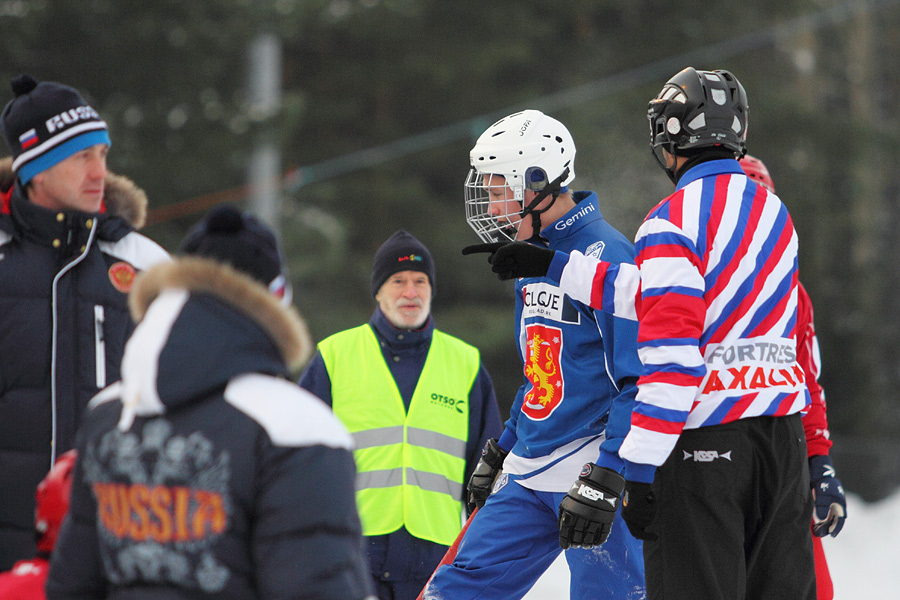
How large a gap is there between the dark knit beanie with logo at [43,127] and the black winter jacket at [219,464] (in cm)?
165

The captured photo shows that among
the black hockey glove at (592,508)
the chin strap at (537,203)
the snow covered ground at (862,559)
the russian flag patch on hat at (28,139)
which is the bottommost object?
the snow covered ground at (862,559)

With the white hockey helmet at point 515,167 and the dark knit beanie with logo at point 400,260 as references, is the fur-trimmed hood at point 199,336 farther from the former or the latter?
the dark knit beanie with logo at point 400,260

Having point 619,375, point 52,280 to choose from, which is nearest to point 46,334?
point 52,280

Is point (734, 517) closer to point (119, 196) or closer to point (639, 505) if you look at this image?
point (639, 505)

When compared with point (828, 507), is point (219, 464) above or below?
above

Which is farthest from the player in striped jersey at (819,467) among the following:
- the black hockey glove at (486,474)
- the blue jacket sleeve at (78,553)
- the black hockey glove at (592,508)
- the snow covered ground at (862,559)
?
the snow covered ground at (862,559)

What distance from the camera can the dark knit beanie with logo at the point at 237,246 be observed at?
224 cm

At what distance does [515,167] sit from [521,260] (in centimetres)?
53

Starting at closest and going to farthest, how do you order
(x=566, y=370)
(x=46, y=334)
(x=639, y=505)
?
1. (x=639, y=505)
2. (x=46, y=334)
3. (x=566, y=370)

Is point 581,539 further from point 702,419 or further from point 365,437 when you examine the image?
point 365,437

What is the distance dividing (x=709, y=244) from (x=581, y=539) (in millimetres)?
1029

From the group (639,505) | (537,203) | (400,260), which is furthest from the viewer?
(400,260)

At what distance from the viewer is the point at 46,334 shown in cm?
338

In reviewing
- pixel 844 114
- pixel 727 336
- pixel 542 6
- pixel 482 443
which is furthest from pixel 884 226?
pixel 727 336
